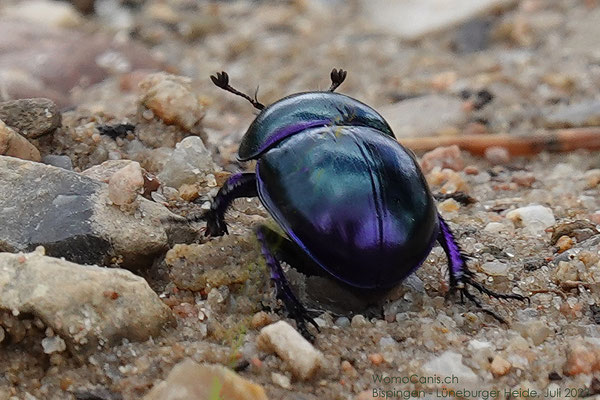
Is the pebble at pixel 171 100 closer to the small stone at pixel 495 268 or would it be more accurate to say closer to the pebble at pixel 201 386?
the small stone at pixel 495 268

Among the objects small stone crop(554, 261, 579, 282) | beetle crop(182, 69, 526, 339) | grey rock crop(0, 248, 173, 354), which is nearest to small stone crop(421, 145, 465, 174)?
small stone crop(554, 261, 579, 282)

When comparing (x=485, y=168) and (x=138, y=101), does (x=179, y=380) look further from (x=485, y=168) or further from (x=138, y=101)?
(x=485, y=168)

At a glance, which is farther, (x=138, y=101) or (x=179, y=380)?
(x=138, y=101)

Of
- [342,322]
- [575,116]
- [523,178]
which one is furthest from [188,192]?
[575,116]

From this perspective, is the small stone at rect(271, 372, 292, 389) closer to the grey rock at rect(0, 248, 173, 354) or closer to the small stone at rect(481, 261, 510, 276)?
the grey rock at rect(0, 248, 173, 354)

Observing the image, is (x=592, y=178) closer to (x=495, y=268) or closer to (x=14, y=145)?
(x=495, y=268)

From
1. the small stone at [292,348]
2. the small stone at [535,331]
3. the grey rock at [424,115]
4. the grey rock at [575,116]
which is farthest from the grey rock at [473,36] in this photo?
the small stone at [292,348]

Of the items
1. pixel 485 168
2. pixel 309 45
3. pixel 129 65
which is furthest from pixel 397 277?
pixel 309 45

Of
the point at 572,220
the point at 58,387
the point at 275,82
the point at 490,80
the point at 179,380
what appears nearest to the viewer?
the point at 179,380

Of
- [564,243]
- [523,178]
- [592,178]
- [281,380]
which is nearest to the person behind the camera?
[281,380]
